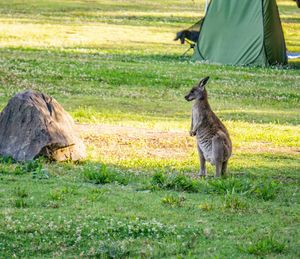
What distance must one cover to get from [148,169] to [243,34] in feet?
63.7

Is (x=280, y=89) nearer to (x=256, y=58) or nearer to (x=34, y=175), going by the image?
(x=256, y=58)

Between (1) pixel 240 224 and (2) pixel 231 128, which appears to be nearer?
(1) pixel 240 224

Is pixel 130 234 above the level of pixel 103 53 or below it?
above

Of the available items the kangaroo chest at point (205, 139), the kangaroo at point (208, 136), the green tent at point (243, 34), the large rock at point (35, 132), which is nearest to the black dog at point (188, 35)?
the green tent at point (243, 34)

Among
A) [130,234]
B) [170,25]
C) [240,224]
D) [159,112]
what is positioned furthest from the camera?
[170,25]

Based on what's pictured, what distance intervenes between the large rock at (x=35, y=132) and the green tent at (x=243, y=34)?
18672 mm

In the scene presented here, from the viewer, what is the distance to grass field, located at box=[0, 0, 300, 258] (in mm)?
10117

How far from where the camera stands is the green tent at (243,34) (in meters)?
33.2

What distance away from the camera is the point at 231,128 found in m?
20.1

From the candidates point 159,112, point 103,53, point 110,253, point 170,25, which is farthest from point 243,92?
point 170,25

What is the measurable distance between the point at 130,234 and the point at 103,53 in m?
25.6

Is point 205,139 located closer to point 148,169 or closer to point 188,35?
point 148,169

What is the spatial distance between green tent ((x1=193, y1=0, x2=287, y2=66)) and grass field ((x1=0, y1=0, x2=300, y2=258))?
0.96m

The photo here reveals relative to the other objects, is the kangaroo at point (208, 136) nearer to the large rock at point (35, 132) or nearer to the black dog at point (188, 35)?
the large rock at point (35, 132)
